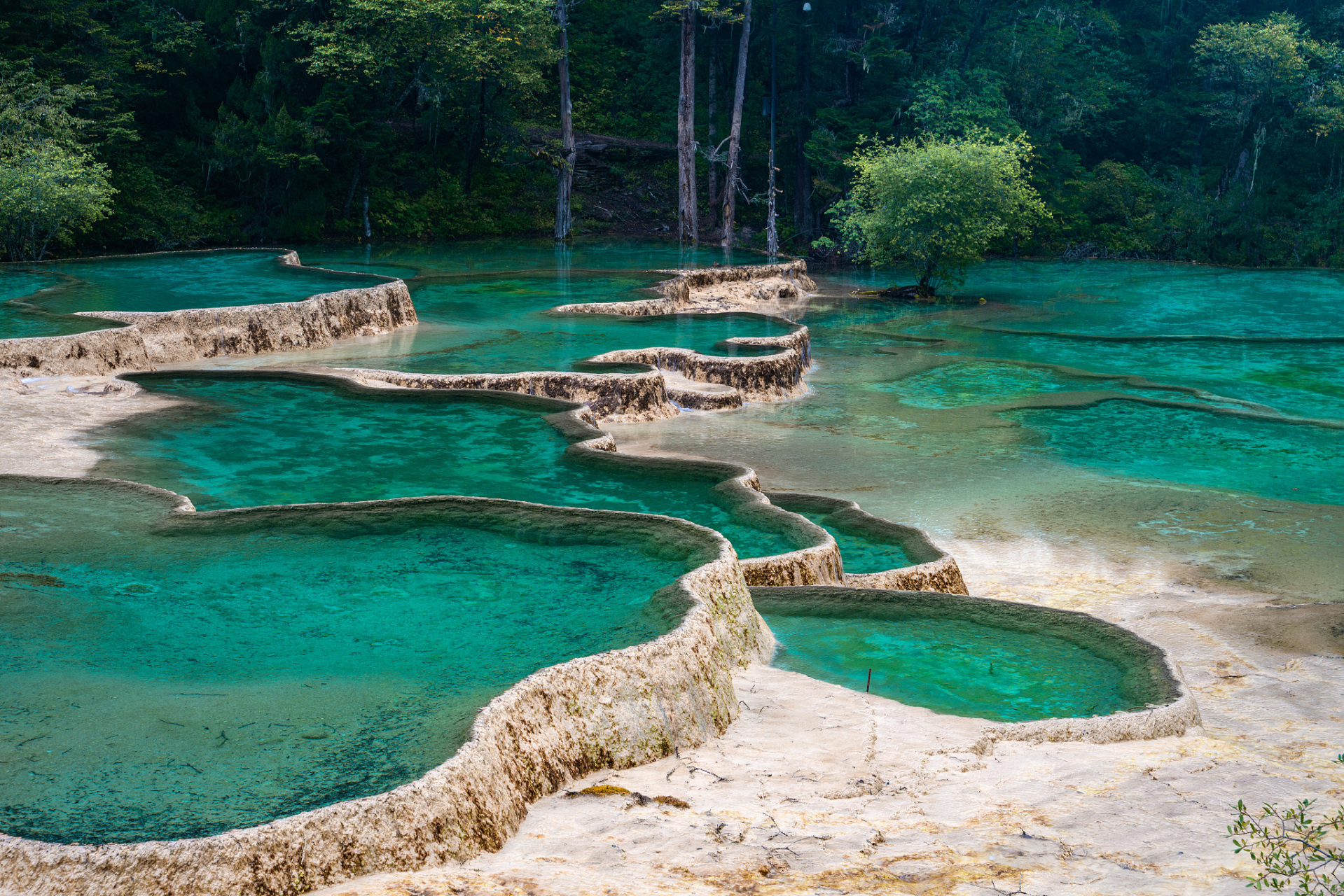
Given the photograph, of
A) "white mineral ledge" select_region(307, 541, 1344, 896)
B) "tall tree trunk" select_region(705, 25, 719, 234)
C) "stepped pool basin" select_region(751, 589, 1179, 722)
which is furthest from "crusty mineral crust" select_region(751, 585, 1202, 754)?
"tall tree trunk" select_region(705, 25, 719, 234)

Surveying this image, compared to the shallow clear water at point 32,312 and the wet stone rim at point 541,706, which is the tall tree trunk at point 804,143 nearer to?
the shallow clear water at point 32,312

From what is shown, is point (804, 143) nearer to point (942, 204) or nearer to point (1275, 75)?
point (942, 204)

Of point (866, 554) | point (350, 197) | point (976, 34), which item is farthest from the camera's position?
point (976, 34)

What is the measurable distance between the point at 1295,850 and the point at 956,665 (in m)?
3.20

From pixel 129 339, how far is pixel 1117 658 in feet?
44.8

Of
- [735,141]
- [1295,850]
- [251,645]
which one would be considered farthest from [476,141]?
[1295,850]

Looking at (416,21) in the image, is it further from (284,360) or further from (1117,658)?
(1117,658)

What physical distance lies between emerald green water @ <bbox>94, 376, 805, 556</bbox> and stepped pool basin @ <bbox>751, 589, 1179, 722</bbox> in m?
1.31

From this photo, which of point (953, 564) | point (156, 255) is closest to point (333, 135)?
point (156, 255)

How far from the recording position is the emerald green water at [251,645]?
14.8ft

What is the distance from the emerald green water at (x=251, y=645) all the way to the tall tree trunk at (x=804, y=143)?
1255 inches

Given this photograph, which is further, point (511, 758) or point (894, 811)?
point (511, 758)

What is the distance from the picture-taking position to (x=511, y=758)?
4.98 metres

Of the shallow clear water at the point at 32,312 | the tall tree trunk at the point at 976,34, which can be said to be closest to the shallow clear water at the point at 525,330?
the shallow clear water at the point at 32,312
